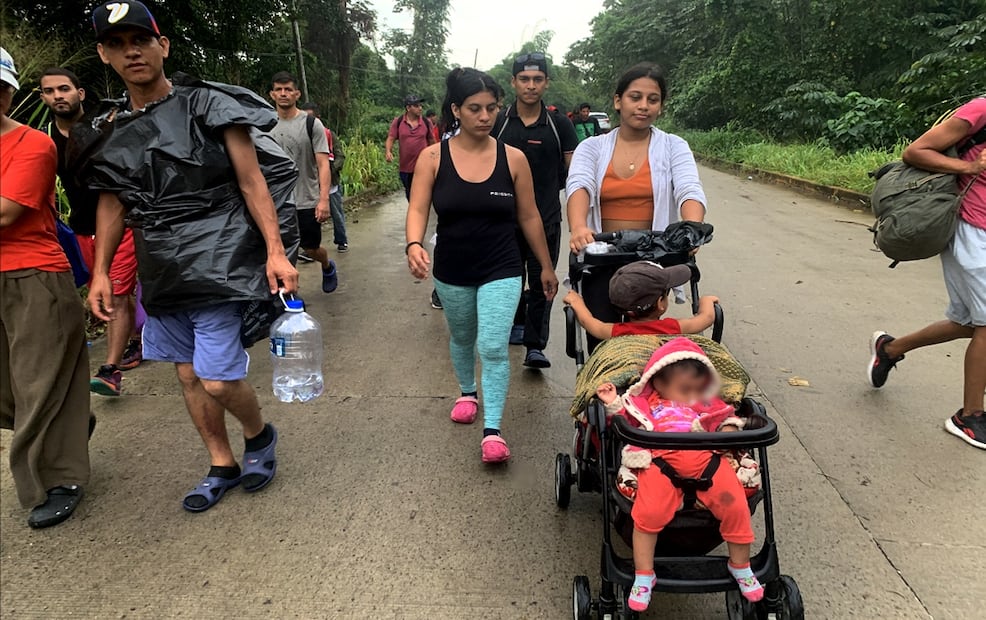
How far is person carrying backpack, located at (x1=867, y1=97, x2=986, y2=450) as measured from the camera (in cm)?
301

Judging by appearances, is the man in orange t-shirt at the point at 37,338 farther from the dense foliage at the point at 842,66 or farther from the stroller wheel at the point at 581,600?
the dense foliage at the point at 842,66

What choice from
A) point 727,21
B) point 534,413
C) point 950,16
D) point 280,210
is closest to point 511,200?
point 280,210

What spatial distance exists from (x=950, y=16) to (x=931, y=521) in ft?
59.1

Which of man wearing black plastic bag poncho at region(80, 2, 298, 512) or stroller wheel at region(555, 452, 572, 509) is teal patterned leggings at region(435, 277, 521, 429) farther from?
man wearing black plastic bag poncho at region(80, 2, 298, 512)

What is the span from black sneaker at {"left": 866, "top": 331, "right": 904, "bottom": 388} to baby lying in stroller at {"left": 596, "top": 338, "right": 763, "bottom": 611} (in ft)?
7.72

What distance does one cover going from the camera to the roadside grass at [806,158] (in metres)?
11.5

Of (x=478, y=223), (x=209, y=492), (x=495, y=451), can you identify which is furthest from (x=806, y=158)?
(x=209, y=492)

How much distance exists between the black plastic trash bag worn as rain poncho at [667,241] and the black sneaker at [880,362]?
1.91m

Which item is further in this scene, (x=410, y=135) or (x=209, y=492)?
(x=410, y=135)

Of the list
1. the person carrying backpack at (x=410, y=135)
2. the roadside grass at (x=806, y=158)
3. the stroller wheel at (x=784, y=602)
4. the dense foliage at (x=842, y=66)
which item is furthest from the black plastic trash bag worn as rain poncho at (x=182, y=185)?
the dense foliage at (x=842, y=66)

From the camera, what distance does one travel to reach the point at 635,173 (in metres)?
3.10

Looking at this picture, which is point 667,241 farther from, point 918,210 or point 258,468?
point 258,468

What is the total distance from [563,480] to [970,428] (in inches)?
88.4

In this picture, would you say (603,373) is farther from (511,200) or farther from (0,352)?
(0,352)
